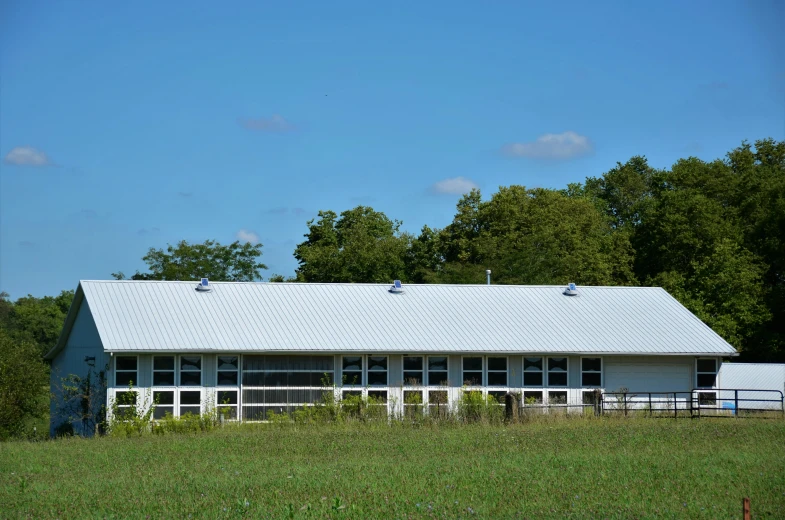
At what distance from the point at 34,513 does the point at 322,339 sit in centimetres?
1827

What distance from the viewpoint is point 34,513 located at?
12.3 metres

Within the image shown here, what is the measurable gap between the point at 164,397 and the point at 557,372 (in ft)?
42.3

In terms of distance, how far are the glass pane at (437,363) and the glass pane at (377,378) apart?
1553 mm

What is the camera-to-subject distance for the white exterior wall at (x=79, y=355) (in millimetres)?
29656

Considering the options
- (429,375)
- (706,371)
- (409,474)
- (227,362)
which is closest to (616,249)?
(706,371)

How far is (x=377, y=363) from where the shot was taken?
101 ft

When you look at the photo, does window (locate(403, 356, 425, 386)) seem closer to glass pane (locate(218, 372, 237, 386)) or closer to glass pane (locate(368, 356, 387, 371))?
glass pane (locate(368, 356, 387, 371))

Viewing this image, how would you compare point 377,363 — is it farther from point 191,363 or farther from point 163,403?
point 163,403

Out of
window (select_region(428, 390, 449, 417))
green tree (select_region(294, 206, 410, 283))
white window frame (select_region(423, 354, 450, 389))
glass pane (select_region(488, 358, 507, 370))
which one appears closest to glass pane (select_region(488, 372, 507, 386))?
glass pane (select_region(488, 358, 507, 370))

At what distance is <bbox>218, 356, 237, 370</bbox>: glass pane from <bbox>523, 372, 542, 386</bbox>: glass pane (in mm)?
9637

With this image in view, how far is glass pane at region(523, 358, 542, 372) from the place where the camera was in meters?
31.6

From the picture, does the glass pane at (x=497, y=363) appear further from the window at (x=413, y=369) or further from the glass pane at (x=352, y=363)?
the glass pane at (x=352, y=363)

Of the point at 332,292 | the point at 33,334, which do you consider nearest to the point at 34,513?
the point at 332,292

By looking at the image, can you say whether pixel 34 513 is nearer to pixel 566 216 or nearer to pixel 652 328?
pixel 652 328
